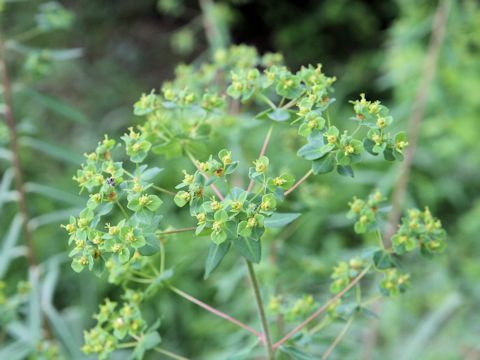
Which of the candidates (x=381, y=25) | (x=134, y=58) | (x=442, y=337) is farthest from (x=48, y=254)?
(x=381, y=25)

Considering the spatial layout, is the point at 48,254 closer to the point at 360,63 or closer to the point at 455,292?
the point at 455,292

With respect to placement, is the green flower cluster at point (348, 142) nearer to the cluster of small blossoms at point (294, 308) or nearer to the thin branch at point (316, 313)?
the thin branch at point (316, 313)

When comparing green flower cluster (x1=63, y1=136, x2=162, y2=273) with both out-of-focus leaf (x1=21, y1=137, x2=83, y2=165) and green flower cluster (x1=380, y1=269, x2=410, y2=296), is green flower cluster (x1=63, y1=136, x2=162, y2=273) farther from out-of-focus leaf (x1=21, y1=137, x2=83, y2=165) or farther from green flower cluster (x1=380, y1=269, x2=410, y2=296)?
out-of-focus leaf (x1=21, y1=137, x2=83, y2=165)

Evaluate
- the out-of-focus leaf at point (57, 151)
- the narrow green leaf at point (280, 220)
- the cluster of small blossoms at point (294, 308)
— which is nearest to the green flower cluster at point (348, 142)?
the narrow green leaf at point (280, 220)

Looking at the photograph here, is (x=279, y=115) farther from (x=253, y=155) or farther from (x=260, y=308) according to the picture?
(x=253, y=155)

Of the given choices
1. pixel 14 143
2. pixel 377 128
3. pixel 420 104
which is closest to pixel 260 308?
pixel 377 128
